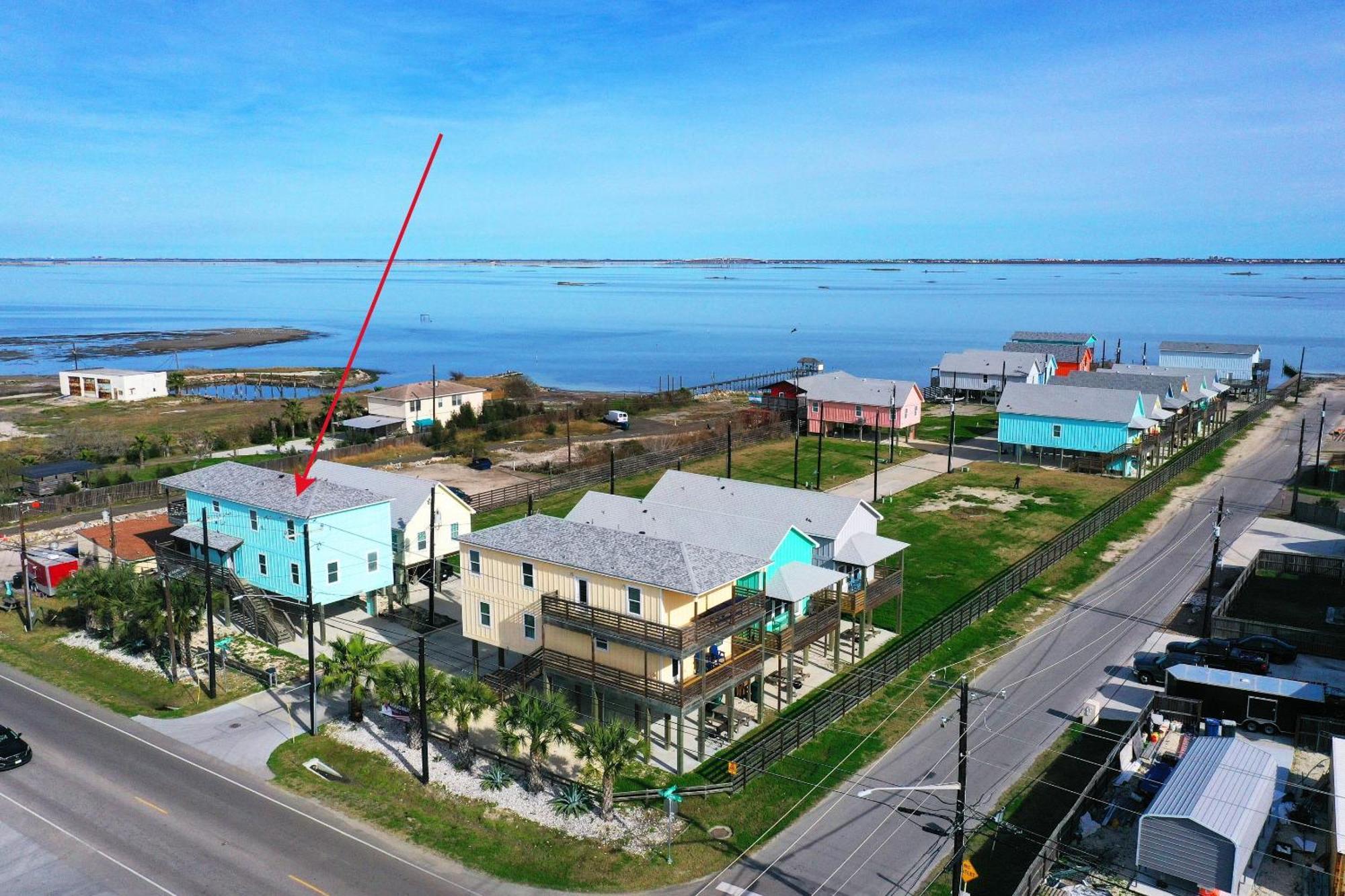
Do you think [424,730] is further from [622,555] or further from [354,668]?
[622,555]

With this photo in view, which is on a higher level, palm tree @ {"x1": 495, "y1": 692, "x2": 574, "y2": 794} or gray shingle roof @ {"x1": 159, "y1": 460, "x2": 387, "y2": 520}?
gray shingle roof @ {"x1": 159, "y1": 460, "x2": 387, "y2": 520}

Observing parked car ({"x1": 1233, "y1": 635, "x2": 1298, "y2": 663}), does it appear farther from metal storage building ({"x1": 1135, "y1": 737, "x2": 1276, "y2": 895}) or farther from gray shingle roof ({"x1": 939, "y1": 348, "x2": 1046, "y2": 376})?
gray shingle roof ({"x1": 939, "y1": 348, "x2": 1046, "y2": 376})

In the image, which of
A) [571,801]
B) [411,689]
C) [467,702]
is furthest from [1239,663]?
[411,689]

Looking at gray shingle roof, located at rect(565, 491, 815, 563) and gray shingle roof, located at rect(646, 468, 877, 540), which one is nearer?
gray shingle roof, located at rect(565, 491, 815, 563)

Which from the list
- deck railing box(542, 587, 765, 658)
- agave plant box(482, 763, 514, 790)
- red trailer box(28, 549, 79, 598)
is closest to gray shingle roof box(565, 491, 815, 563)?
deck railing box(542, 587, 765, 658)

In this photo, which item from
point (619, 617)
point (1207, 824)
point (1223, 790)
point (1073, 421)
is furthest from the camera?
point (1073, 421)

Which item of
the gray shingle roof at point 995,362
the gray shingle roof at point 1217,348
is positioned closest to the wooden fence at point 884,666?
the gray shingle roof at point 995,362

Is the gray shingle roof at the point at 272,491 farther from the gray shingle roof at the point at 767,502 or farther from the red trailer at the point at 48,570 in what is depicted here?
the gray shingle roof at the point at 767,502
